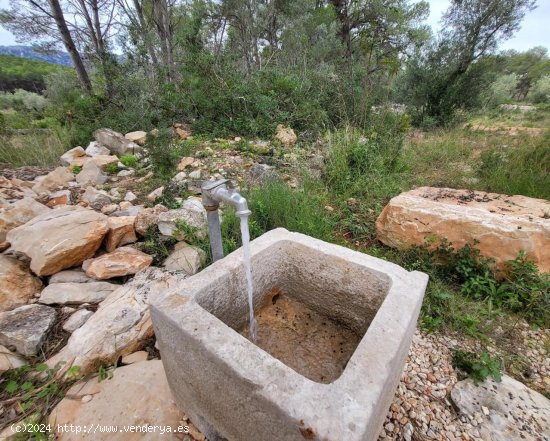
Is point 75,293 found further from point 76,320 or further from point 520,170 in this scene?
point 520,170

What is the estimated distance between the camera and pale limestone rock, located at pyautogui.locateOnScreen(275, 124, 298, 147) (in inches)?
164

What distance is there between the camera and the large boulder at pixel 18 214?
75.3 inches

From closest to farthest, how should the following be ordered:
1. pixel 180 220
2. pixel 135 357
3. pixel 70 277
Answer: pixel 135 357
pixel 70 277
pixel 180 220

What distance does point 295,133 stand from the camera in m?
4.58

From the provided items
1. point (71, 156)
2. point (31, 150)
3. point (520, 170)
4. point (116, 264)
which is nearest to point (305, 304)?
point (116, 264)

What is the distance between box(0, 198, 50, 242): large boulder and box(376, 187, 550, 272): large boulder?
9.44 feet

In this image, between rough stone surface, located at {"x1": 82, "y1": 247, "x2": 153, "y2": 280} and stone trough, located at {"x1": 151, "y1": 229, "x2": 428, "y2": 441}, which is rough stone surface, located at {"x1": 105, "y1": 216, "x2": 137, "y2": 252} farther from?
stone trough, located at {"x1": 151, "y1": 229, "x2": 428, "y2": 441}

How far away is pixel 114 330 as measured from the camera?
1.35 metres

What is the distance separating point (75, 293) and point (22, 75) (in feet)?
107

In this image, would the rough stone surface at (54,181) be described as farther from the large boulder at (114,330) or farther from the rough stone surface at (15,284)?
the large boulder at (114,330)

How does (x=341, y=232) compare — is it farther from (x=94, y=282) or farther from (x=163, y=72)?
(x=163, y=72)

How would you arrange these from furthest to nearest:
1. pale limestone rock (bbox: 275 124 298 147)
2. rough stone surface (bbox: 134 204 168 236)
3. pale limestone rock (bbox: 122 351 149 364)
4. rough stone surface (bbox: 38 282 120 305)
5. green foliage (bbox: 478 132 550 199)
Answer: pale limestone rock (bbox: 275 124 298 147)
green foliage (bbox: 478 132 550 199)
rough stone surface (bbox: 134 204 168 236)
rough stone surface (bbox: 38 282 120 305)
pale limestone rock (bbox: 122 351 149 364)

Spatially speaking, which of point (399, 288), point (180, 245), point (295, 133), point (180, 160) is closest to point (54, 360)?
point (180, 245)

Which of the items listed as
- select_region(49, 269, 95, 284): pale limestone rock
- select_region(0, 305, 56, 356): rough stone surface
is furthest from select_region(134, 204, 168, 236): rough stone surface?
select_region(0, 305, 56, 356): rough stone surface
